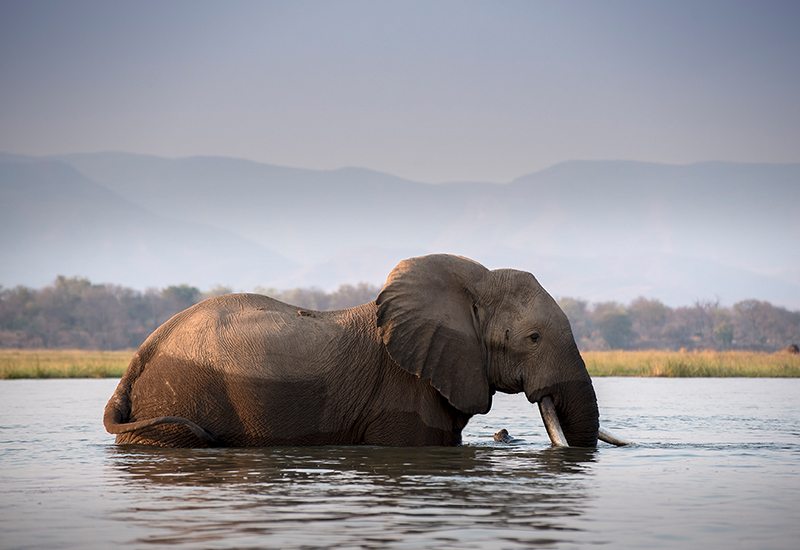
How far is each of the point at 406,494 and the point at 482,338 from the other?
3.24m

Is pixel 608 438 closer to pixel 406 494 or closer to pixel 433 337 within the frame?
pixel 433 337

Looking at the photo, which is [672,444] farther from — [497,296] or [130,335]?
[130,335]

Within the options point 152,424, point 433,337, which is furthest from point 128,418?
point 433,337

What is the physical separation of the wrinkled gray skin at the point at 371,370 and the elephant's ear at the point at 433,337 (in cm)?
1

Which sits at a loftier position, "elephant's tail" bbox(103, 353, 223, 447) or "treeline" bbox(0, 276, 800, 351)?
"treeline" bbox(0, 276, 800, 351)

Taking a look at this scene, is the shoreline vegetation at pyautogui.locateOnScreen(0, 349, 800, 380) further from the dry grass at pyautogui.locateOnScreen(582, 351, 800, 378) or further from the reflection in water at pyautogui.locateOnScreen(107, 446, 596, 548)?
the reflection in water at pyautogui.locateOnScreen(107, 446, 596, 548)

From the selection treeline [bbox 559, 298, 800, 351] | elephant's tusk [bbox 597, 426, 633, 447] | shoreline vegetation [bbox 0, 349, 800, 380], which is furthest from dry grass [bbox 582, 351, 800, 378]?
treeline [bbox 559, 298, 800, 351]

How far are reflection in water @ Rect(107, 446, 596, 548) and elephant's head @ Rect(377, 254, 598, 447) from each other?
621 millimetres

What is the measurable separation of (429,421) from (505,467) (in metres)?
1.36

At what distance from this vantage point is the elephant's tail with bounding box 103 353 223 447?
31.6 ft

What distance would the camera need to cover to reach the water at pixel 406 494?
5793 millimetres

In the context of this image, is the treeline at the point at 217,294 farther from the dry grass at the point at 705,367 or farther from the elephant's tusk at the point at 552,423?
the elephant's tusk at the point at 552,423

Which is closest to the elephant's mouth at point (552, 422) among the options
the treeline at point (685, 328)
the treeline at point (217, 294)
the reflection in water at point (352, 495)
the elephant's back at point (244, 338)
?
the reflection in water at point (352, 495)

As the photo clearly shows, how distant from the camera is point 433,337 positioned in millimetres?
9797
